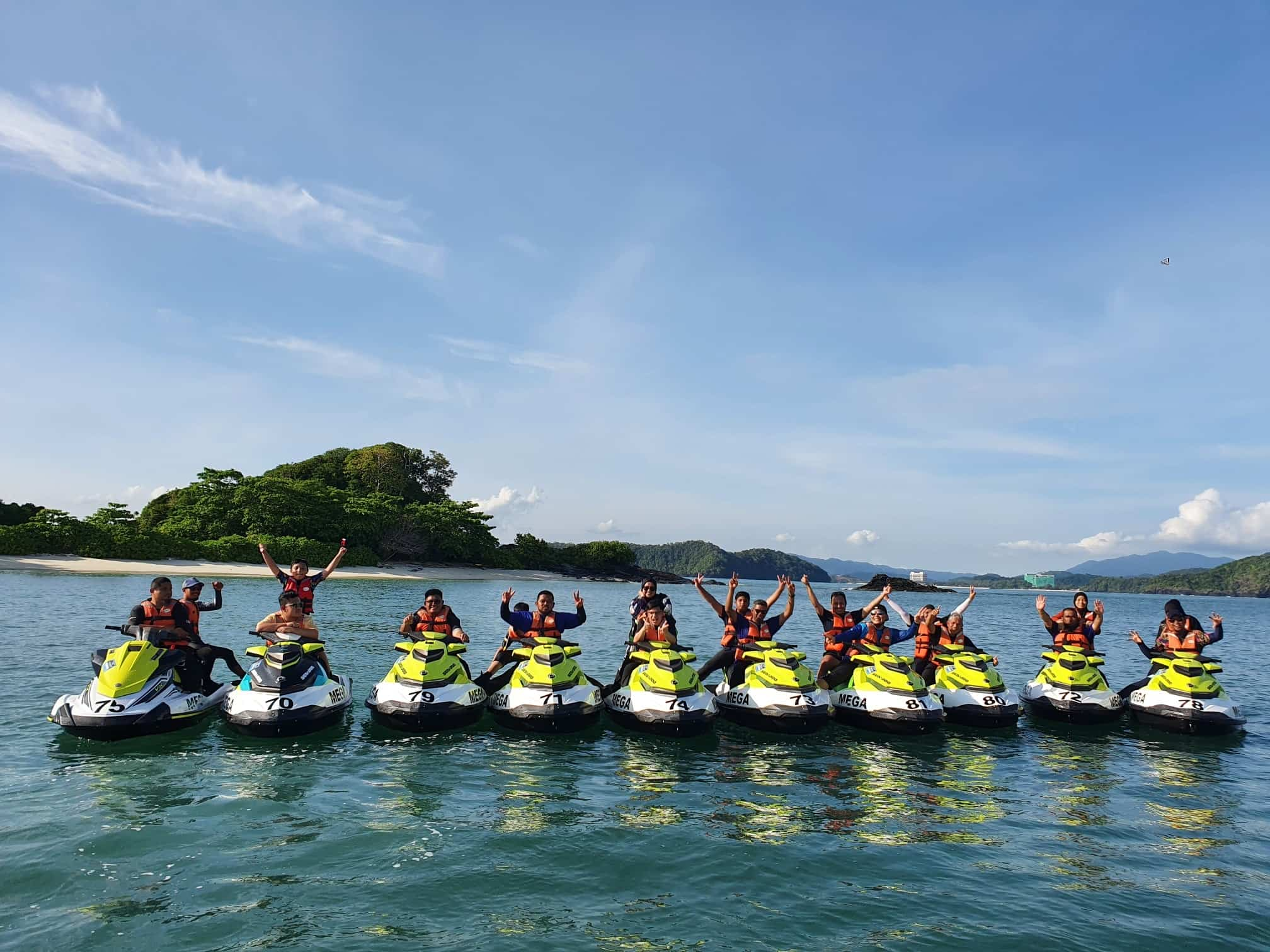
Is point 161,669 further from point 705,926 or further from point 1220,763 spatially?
point 1220,763

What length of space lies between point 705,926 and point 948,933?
2.12m

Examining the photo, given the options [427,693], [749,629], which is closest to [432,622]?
[427,693]

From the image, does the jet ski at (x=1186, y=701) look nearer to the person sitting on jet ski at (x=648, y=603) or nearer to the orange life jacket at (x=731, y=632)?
the orange life jacket at (x=731, y=632)

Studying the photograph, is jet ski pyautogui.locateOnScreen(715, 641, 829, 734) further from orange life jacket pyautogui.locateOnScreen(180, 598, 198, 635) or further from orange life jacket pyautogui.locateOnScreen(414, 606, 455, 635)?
orange life jacket pyautogui.locateOnScreen(180, 598, 198, 635)

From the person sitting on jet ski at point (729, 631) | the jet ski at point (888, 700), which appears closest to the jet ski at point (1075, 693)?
the jet ski at point (888, 700)

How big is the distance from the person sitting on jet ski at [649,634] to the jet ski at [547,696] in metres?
1.39

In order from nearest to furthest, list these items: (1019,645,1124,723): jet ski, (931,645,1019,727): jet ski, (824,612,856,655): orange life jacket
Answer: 1. (931,645,1019,727): jet ski
2. (1019,645,1124,723): jet ski
3. (824,612,856,655): orange life jacket

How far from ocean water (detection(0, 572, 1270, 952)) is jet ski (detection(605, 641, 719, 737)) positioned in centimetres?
41

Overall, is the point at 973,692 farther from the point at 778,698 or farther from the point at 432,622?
the point at 432,622

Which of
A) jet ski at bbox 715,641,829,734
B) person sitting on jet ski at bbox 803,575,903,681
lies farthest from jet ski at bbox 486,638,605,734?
person sitting on jet ski at bbox 803,575,903,681

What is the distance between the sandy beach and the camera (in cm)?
5703

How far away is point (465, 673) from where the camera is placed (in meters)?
13.5

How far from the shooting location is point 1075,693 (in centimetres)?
1518

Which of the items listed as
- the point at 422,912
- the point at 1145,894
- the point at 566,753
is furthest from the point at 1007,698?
the point at 422,912
